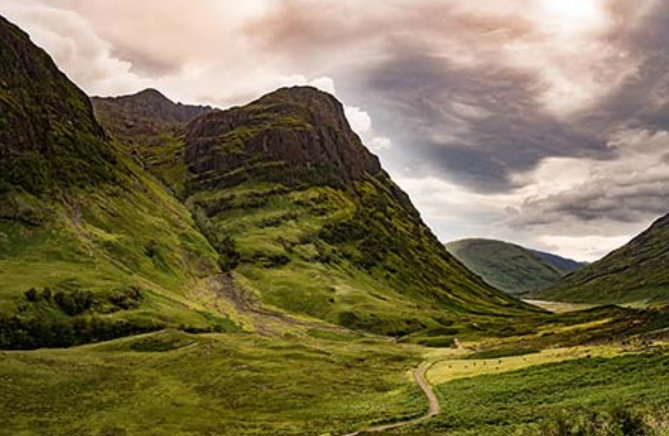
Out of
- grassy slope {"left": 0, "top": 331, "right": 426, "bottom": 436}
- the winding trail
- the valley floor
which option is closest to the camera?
the valley floor

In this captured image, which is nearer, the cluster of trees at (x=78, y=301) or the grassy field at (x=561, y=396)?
the grassy field at (x=561, y=396)

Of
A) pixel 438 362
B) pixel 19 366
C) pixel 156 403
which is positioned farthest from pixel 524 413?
pixel 19 366

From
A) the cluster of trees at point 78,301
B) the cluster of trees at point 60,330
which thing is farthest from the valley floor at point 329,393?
the cluster of trees at point 78,301

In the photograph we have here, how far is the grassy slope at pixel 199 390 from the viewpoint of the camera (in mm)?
71562

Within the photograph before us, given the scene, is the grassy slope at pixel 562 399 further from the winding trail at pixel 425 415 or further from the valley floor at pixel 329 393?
the winding trail at pixel 425 415

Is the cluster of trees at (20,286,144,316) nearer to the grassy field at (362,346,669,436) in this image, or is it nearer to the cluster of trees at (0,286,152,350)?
the cluster of trees at (0,286,152,350)

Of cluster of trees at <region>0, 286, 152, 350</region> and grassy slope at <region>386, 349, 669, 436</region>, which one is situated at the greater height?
cluster of trees at <region>0, 286, 152, 350</region>

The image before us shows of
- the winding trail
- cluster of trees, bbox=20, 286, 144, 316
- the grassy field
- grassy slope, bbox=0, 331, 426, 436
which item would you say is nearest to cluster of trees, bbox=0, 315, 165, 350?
cluster of trees, bbox=20, 286, 144, 316

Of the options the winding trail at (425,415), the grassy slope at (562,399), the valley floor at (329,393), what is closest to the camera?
the grassy slope at (562,399)

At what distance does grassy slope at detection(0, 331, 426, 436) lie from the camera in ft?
235

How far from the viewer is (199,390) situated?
96.2m

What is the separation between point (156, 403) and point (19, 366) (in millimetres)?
34516

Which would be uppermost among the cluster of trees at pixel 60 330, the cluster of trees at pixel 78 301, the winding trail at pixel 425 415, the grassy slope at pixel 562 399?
the cluster of trees at pixel 78 301

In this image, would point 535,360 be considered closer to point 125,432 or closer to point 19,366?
point 125,432
